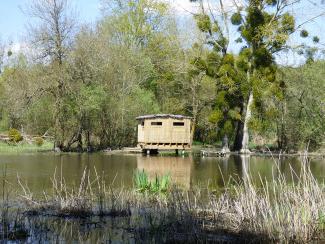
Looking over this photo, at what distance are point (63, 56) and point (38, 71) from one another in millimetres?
2158

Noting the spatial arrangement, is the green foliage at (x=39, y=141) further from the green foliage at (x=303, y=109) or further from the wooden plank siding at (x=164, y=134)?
the green foliage at (x=303, y=109)

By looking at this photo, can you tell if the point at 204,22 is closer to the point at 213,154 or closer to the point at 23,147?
the point at 213,154

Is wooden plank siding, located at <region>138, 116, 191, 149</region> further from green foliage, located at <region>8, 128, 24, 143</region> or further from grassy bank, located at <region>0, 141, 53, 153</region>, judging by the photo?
green foliage, located at <region>8, 128, 24, 143</region>

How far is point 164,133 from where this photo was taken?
4072cm

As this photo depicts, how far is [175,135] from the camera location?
40906mm

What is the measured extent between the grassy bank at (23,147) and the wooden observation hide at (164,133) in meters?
7.51

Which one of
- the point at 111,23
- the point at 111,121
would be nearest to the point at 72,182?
the point at 111,121

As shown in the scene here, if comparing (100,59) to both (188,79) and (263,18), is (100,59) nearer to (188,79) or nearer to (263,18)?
(188,79)

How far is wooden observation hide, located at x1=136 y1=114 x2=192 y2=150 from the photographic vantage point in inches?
1597

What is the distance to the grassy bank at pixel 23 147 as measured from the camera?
38.1 meters

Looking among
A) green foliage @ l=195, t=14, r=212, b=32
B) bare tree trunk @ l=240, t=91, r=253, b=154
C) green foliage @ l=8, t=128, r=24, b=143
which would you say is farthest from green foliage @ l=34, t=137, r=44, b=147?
bare tree trunk @ l=240, t=91, r=253, b=154

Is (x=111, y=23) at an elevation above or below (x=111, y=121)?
above

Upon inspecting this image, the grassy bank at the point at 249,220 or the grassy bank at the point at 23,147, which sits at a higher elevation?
the grassy bank at the point at 23,147

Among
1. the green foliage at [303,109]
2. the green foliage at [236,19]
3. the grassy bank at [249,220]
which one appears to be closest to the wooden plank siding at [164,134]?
the green foliage at [236,19]
